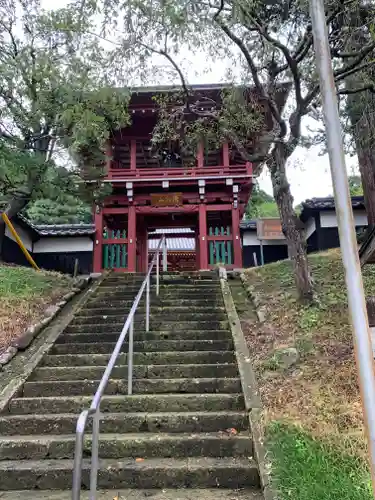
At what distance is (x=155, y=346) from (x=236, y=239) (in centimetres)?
687

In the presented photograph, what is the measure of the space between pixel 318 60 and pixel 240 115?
5.24m

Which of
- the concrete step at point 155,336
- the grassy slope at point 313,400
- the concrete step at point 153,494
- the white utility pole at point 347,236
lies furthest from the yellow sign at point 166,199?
the white utility pole at point 347,236

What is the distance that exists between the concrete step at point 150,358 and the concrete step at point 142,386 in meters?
0.53

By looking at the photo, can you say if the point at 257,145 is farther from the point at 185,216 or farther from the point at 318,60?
the point at 185,216

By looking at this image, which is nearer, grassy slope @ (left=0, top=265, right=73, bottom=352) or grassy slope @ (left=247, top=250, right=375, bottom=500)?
grassy slope @ (left=247, top=250, right=375, bottom=500)

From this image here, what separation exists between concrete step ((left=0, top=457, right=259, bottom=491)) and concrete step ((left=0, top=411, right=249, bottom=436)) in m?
0.49

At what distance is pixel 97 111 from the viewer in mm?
7234

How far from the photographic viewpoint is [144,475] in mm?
3582

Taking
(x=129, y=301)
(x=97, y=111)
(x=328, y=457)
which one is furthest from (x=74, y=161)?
(x=328, y=457)

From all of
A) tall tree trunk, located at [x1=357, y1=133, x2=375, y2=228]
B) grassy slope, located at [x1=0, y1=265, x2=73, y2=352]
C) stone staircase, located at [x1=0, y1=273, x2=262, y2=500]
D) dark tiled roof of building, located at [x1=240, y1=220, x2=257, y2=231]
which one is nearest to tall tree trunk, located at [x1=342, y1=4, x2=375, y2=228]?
tall tree trunk, located at [x1=357, y1=133, x2=375, y2=228]

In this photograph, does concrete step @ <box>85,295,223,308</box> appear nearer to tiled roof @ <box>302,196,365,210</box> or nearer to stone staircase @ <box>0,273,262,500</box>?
stone staircase @ <box>0,273,262,500</box>

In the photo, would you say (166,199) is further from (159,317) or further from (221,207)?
(159,317)

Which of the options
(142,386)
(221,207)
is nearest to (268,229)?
(221,207)

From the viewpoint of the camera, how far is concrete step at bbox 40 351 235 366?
545 cm
